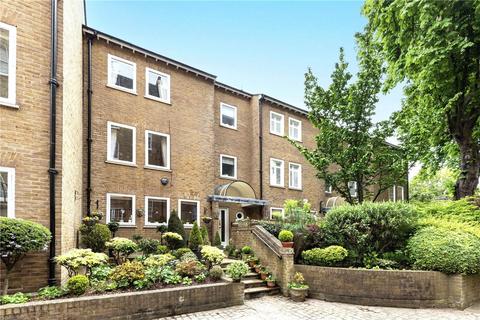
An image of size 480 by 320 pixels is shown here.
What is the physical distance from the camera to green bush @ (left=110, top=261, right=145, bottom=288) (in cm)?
752

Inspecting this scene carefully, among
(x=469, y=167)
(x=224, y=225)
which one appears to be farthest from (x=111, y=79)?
(x=469, y=167)

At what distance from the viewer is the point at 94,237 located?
10719 mm

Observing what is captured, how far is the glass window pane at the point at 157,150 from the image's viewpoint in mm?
14586

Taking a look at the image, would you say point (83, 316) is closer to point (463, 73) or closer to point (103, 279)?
point (103, 279)

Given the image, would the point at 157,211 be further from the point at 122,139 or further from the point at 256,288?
the point at 256,288

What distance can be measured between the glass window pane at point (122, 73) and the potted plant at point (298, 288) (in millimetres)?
10520

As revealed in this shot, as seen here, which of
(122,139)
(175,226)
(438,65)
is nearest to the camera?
(438,65)

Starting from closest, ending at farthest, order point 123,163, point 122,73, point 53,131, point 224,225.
A: point 53,131
point 123,163
point 122,73
point 224,225

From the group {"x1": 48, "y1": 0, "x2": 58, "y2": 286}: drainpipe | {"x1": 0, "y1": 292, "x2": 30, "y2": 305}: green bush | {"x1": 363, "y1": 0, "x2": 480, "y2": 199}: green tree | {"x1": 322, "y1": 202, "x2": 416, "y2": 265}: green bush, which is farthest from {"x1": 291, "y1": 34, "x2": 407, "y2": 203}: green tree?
{"x1": 0, "y1": 292, "x2": 30, "y2": 305}: green bush

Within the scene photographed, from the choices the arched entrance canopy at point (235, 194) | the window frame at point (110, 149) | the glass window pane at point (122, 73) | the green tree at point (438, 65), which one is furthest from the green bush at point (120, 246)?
the green tree at point (438, 65)

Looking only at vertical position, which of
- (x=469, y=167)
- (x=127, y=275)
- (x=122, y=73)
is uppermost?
(x=122, y=73)

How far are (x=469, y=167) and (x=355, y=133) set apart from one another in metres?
4.30

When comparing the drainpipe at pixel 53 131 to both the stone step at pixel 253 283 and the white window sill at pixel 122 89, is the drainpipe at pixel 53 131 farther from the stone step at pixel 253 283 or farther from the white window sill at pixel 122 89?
the white window sill at pixel 122 89

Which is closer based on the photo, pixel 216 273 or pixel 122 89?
pixel 216 273
